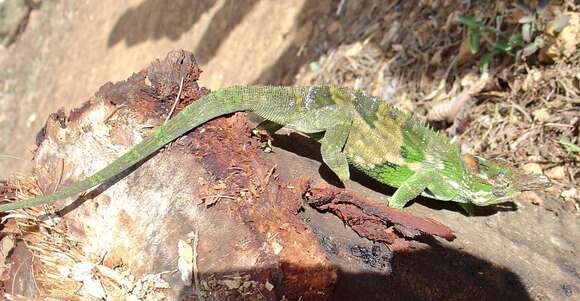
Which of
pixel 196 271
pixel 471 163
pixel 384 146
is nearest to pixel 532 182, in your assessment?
pixel 471 163

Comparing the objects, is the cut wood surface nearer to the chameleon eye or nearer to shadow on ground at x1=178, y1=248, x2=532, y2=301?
shadow on ground at x1=178, y1=248, x2=532, y2=301

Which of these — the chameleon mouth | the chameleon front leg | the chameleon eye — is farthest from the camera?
the chameleon eye

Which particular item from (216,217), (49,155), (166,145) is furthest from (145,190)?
(49,155)

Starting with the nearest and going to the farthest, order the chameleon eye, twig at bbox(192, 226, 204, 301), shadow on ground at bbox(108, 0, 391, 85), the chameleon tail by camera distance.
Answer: twig at bbox(192, 226, 204, 301) < the chameleon tail < the chameleon eye < shadow on ground at bbox(108, 0, 391, 85)

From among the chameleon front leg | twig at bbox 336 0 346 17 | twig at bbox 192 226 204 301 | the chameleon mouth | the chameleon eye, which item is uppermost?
twig at bbox 336 0 346 17

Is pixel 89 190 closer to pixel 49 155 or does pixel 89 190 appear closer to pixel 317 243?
pixel 49 155

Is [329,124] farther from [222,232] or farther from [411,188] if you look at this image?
[222,232]

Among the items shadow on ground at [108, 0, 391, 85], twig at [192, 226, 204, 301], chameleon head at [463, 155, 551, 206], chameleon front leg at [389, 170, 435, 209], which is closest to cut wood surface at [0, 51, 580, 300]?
twig at [192, 226, 204, 301]
